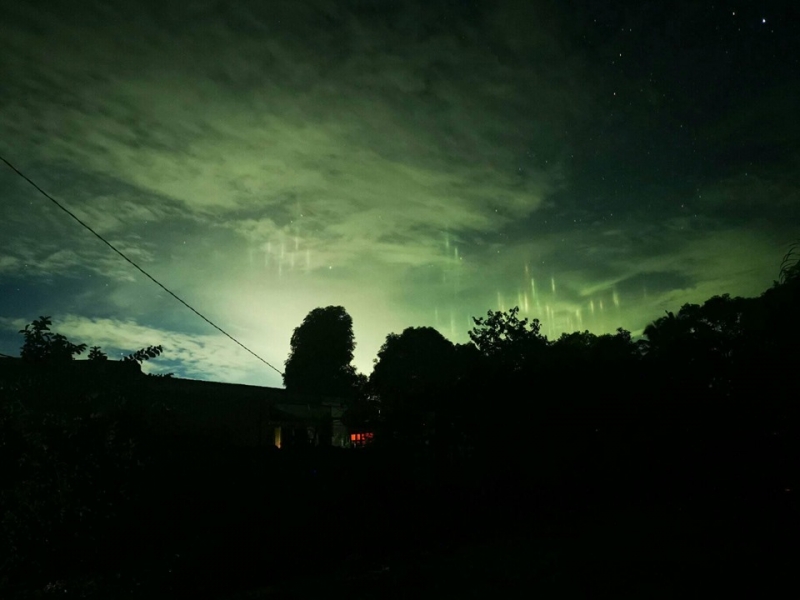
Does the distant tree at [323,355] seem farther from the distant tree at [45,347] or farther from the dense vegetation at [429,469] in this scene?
the distant tree at [45,347]

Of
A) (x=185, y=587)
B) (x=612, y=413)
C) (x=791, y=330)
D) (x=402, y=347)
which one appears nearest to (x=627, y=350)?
(x=612, y=413)

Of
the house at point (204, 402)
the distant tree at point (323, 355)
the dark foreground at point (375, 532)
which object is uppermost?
the distant tree at point (323, 355)

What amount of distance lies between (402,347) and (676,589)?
39.4 metres

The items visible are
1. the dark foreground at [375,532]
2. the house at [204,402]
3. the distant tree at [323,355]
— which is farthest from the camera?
the distant tree at [323,355]

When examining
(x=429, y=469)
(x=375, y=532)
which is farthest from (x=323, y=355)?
(x=375, y=532)

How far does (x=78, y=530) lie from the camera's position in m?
7.12

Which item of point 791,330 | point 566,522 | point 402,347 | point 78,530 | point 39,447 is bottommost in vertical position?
point 566,522

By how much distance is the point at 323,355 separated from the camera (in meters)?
51.3

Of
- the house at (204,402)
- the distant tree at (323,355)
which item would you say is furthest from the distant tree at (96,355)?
the distant tree at (323,355)

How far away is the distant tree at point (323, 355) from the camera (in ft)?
165

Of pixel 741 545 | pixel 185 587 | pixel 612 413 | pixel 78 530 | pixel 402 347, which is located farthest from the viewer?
pixel 402 347

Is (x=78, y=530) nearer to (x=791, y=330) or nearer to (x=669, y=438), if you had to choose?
(x=791, y=330)

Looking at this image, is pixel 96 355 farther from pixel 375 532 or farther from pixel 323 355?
pixel 323 355

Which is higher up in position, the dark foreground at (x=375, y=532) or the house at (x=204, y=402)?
the house at (x=204, y=402)
